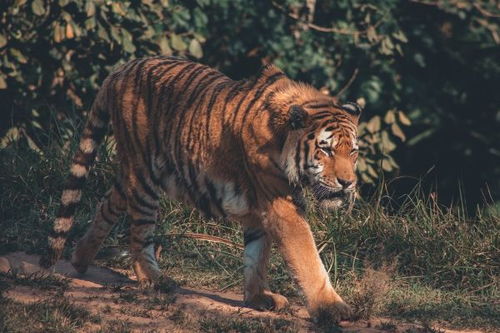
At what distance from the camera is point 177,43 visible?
941 cm

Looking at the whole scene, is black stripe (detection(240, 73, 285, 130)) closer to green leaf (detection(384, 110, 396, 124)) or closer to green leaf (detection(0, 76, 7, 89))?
green leaf (detection(0, 76, 7, 89))

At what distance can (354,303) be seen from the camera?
5.95 meters

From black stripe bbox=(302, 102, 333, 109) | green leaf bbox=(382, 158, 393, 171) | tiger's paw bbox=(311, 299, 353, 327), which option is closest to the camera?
tiger's paw bbox=(311, 299, 353, 327)

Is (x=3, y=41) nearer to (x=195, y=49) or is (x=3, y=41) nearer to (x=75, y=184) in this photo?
(x=195, y=49)

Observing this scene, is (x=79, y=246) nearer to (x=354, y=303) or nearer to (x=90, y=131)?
(x=90, y=131)

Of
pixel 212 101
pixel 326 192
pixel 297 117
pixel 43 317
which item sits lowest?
pixel 43 317

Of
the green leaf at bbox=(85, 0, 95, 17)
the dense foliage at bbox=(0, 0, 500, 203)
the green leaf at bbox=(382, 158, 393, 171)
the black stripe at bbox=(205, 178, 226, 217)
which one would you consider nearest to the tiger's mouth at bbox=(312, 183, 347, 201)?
the black stripe at bbox=(205, 178, 226, 217)

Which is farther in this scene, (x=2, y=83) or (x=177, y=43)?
(x=177, y=43)

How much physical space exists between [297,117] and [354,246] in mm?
1770

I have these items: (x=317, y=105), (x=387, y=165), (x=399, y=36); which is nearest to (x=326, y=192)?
(x=317, y=105)

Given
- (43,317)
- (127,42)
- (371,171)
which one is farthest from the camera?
(371,171)

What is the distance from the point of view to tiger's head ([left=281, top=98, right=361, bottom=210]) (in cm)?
577

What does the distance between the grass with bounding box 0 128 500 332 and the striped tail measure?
20.1 inches

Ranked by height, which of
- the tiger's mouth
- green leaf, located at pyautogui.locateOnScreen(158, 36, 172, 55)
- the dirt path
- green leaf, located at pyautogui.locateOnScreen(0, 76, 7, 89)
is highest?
the tiger's mouth
